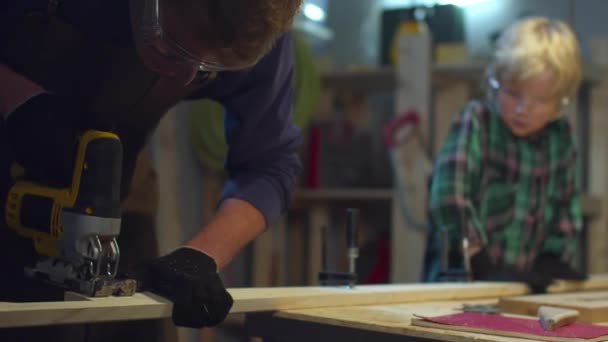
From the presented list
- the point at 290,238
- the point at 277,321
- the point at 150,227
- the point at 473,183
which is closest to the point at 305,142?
the point at 290,238

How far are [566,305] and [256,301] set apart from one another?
1.86ft

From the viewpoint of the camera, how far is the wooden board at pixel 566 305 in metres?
1.52

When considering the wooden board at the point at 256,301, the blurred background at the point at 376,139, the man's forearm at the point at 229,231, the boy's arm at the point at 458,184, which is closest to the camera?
the wooden board at the point at 256,301

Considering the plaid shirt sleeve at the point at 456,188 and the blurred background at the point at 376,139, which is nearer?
the plaid shirt sleeve at the point at 456,188

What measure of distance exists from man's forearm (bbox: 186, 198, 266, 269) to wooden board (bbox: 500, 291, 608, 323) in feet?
1.60

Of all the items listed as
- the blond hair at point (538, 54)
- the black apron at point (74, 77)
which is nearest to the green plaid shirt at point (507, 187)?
the blond hair at point (538, 54)

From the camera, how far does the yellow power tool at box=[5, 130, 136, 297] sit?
119cm

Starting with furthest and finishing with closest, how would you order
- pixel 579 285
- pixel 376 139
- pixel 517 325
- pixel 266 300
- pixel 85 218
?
pixel 376 139
pixel 579 285
pixel 266 300
pixel 517 325
pixel 85 218

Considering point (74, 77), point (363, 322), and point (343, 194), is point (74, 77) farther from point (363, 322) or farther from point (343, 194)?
point (343, 194)

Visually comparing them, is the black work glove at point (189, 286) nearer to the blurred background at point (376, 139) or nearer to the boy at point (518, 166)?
the boy at point (518, 166)

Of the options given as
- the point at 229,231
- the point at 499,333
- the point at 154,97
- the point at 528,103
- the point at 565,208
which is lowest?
the point at 499,333

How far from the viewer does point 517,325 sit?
133cm

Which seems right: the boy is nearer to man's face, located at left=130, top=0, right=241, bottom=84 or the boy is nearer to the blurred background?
the blurred background

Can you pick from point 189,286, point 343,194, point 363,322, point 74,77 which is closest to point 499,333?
Result: point 363,322
